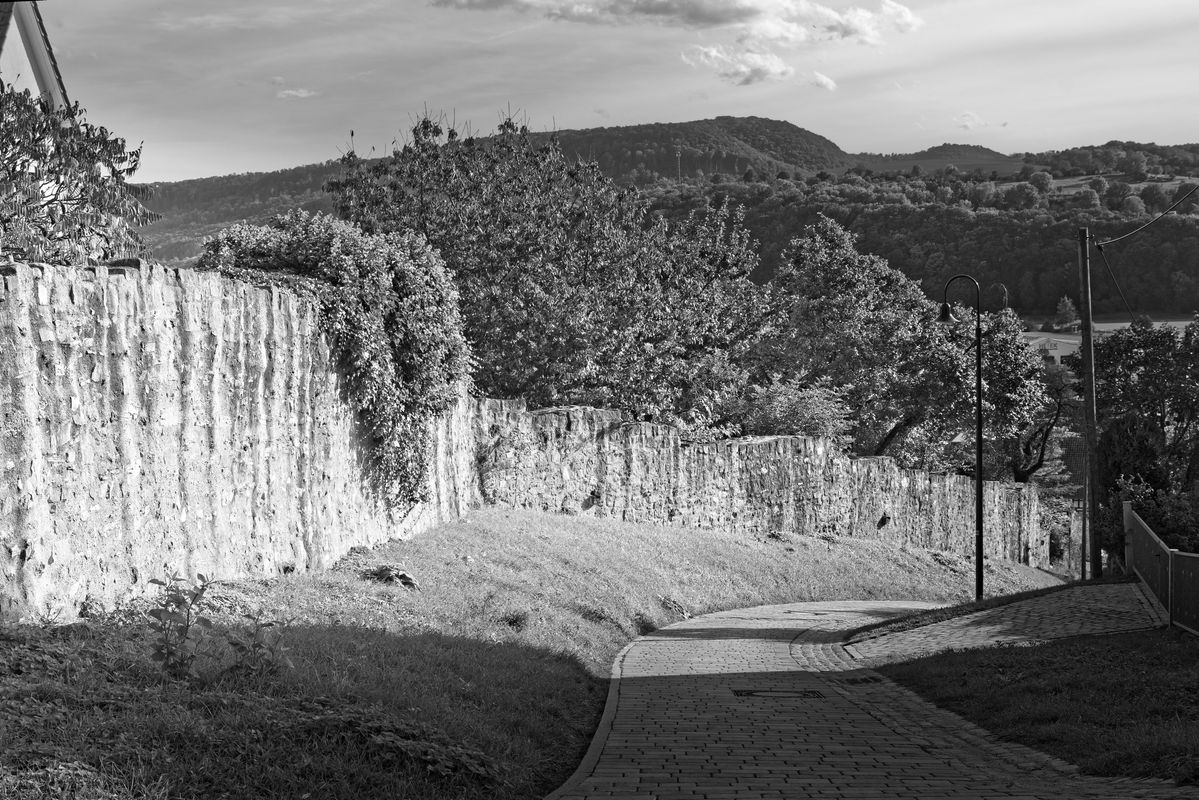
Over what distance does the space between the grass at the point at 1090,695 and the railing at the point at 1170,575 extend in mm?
290

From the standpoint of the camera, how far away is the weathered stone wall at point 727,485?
2444 cm

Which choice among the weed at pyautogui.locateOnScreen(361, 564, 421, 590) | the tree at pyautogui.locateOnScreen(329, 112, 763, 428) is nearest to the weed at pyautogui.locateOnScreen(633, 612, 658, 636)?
the weed at pyautogui.locateOnScreen(361, 564, 421, 590)

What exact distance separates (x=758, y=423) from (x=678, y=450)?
9.90m

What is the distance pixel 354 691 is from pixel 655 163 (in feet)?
329

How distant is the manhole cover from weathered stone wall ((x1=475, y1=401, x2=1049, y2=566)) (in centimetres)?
961

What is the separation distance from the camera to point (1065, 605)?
20000 millimetres

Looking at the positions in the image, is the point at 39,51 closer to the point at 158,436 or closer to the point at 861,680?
the point at 158,436

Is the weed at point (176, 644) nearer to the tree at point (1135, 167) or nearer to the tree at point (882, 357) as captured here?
the tree at point (882, 357)

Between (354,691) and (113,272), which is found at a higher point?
(113,272)

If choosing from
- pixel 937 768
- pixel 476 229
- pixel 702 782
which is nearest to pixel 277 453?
pixel 702 782

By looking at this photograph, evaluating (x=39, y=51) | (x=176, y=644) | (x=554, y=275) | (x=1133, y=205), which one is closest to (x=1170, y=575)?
(x=176, y=644)

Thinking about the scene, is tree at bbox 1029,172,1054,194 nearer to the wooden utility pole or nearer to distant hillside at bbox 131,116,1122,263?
distant hillside at bbox 131,116,1122,263

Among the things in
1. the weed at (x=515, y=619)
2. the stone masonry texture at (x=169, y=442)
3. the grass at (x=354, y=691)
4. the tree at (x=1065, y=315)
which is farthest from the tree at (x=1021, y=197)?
the weed at (x=515, y=619)

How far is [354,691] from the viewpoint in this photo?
883 cm
